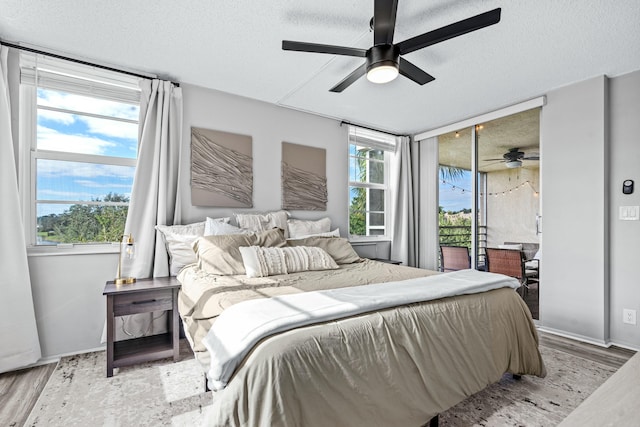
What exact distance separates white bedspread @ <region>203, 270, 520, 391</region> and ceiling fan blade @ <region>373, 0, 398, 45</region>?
1.55 metres

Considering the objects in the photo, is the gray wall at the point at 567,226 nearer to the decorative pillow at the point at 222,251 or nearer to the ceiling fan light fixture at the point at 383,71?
the decorative pillow at the point at 222,251

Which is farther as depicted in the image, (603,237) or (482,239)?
(482,239)

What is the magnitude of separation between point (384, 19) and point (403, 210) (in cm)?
322

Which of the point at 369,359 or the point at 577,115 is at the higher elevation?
the point at 577,115

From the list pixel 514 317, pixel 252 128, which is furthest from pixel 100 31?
pixel 514 317

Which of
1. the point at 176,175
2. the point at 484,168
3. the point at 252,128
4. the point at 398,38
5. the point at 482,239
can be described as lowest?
the point at 482,239

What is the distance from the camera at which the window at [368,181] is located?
4465mm

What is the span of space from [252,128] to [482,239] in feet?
10.8

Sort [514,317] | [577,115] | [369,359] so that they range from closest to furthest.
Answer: [369,359], [514,317], [577,115]

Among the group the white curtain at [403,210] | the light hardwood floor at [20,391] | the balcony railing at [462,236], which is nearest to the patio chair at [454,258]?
the balcony railing at [462,236]

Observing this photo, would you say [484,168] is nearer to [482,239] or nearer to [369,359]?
[482,239]

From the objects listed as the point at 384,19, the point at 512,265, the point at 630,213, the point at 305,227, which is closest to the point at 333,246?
the point at 305,227

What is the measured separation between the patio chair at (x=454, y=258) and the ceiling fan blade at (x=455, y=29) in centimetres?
302

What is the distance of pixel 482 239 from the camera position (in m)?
4.14
